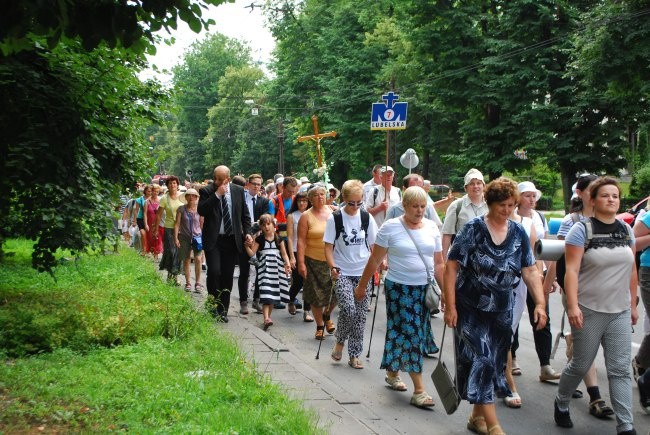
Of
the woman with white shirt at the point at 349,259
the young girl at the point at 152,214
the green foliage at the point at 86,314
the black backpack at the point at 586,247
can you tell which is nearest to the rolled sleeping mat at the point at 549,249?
the black backpack at the point at 586,247

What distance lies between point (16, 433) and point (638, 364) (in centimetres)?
503

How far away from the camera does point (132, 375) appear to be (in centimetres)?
636

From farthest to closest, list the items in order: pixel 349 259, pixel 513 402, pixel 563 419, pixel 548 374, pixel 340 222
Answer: pixel 340 222
pixel 349 259
pixel 548 374
pixel 513 402
pixel 563 419

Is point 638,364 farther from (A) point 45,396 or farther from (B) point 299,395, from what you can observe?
(A) point 45,396

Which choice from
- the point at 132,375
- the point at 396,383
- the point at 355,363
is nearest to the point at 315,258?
the point at 355,363

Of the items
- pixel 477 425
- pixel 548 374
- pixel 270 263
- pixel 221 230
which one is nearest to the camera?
pixel 477 425

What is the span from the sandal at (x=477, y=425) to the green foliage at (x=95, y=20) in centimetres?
348

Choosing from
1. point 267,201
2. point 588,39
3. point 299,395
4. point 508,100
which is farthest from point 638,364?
point 508,100

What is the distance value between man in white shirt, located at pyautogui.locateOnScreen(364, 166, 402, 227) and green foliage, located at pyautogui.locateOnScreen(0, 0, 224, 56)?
7997mm

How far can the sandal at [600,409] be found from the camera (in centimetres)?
658

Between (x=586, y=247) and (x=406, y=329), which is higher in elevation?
(x=586, y=247)

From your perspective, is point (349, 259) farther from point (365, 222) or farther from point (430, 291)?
point (430, 291)

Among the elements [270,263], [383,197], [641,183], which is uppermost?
[641,183]

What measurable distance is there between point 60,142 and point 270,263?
3.71 metres
